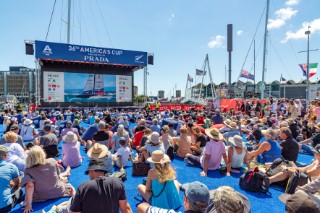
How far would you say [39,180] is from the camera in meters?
3.69

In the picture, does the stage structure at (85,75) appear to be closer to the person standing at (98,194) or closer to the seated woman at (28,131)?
the seated woman at (28,131)

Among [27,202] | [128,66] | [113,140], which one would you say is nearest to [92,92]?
[128,66]

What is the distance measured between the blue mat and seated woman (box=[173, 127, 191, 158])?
0.80ft

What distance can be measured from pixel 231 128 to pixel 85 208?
260 inches

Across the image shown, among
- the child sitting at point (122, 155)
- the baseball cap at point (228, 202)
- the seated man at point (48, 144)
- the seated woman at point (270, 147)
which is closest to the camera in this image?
the baseball cap at point (228, 202)

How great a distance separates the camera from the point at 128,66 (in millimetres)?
26016

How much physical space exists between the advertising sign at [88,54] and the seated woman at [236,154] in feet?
63.2

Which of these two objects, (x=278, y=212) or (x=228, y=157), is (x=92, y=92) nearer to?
(x=228, y=157)

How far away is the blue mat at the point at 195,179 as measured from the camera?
12.7ft

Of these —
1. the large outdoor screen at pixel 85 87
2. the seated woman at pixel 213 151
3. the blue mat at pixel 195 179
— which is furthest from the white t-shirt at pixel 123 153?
the large outdoor screen at pixel 85 87

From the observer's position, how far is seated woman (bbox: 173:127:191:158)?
686 cm

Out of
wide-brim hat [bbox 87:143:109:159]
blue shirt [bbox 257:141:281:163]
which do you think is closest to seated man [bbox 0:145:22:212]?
wide-brim hat [bbox 87:143:109:159]

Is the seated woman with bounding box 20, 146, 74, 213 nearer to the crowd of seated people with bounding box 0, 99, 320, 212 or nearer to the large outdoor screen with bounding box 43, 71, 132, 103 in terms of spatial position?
the crowd of seated people with bounding box 0, 99, 320, 212

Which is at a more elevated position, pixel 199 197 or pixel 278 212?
pixel 199 197
